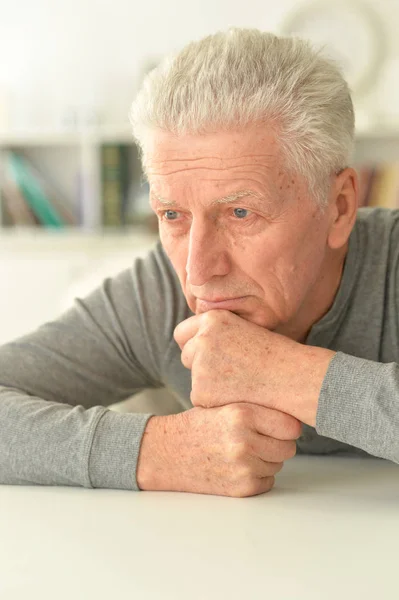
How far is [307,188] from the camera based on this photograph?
1.33 meters

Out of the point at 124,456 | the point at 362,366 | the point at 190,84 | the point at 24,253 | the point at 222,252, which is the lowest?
the point at 24,253

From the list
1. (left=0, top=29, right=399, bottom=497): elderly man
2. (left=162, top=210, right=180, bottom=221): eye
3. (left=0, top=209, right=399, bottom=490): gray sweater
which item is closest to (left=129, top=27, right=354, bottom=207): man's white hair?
(left=0, top=29, right=399, bottom=497): elderly man

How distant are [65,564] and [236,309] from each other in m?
0.55

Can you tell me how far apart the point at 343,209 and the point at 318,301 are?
17 cm

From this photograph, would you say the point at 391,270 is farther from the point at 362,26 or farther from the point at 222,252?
the point at 362,26

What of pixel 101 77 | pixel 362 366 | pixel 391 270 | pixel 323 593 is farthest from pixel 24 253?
pixel 323 593

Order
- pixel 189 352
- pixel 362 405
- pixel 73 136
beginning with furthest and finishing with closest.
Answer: pixel 73 136
pixel 189 352
pixel 362 405

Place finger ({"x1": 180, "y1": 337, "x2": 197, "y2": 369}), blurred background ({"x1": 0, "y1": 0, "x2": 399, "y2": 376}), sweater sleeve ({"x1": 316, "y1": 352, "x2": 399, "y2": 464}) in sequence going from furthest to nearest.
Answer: blurred background ({"x1": 0, "y1": 0, "x2": 399, "y2": 376}) → finger ({"x1": 180, "y1": 337, "x2": 197, "y2": 369}) → sweater sleeve ({"x1": 316, "y1": 352, "x2": 399, "y2": 464})

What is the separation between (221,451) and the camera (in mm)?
1189

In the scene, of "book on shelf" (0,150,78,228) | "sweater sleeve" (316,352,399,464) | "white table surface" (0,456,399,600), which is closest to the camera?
"white table surface" (0,456,399,600)

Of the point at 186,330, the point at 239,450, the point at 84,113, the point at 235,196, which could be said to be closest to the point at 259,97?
the point at 235,196

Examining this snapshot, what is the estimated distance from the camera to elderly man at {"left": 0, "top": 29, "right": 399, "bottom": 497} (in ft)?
3.89

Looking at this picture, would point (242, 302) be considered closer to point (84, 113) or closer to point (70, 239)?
point (70, 239)

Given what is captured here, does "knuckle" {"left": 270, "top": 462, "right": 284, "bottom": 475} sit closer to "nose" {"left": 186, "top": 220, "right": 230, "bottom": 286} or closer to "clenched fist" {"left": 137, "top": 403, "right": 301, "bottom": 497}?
"clenched fist" {"left": 137, "top": 403, "right": 301, "bottom": 497}
